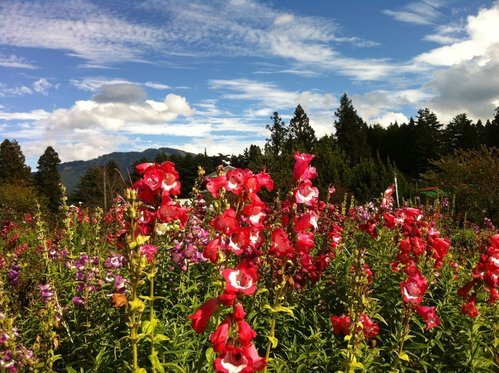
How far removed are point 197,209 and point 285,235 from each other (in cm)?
278

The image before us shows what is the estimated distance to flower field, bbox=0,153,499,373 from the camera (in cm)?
278

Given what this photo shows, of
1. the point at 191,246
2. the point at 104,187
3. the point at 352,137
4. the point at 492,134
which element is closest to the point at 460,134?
the point at 492,134

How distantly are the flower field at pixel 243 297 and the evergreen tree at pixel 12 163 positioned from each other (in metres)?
57.6

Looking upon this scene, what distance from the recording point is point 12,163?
57.9 m

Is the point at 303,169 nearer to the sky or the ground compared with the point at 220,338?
nearer to the sky

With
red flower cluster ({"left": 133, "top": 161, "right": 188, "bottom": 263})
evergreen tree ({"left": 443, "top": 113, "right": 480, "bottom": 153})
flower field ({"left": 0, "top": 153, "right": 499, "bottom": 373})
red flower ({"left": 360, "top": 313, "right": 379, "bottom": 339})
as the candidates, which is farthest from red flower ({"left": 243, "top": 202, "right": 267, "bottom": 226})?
evergreen tree ({"left": 443, "top": 113, "right": 480, "bottom": 153})

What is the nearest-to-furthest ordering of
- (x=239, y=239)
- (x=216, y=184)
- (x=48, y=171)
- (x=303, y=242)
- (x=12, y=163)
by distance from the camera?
(x=239, y=239) → (x=216, y=184) → (x=303, y=242) → (x=12, y=163) → (x=48, y=171)

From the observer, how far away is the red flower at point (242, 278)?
8.06 feet

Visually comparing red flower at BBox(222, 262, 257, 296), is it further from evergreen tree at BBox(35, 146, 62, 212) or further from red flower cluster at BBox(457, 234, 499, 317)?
evergreen tree at BBox(35, 146, 62, 212)

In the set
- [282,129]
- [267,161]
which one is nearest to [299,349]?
[267,161]

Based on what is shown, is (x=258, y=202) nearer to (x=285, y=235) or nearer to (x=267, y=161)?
(x=285, y=235)

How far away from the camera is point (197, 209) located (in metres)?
5.68

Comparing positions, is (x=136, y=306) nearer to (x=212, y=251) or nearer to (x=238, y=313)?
(x=212, y=251)

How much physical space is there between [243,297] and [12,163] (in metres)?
62.5
